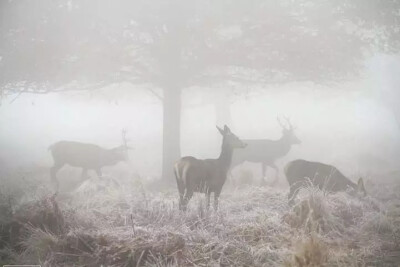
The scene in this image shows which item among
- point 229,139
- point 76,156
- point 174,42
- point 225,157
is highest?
point 174,42

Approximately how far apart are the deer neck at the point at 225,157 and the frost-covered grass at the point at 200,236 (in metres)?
0.87

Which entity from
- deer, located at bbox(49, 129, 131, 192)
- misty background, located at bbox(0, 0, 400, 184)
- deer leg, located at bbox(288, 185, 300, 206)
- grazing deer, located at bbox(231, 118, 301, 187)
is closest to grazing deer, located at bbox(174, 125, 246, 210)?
deer leg, located at bbox(288, 185, 300, 206)

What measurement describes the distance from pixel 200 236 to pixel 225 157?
2906 mm

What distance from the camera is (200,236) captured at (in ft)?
21.4

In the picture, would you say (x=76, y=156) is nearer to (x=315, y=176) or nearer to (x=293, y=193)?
(x=293, y=193)

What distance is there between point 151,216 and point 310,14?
8.71 metres

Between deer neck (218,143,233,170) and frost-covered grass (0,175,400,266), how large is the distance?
0.87m

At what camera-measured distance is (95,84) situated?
15.8 metres

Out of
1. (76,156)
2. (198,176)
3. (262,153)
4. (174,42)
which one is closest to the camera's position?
(198,176)

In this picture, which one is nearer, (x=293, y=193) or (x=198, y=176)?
(x=198, y=176)

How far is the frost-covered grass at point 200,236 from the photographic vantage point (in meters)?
5.91

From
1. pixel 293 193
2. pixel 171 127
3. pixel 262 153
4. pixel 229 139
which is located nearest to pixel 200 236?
pixel 229 139

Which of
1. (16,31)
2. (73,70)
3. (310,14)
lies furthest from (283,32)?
(16,31)

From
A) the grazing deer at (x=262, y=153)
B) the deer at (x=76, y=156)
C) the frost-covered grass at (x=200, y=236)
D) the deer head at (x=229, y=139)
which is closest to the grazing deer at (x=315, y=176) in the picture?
the frost-covered grass at (x=200, y=236)
